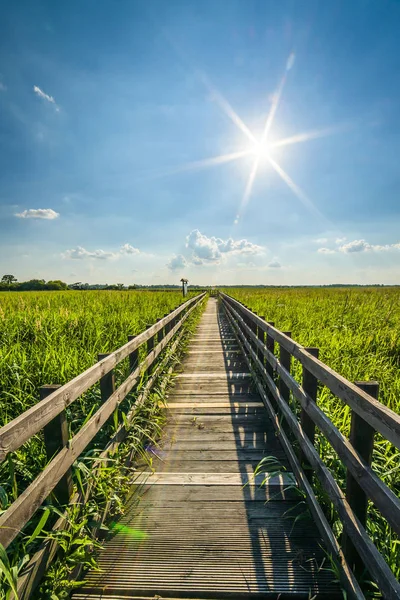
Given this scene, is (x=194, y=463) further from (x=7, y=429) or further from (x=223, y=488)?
(x=7, y=429)

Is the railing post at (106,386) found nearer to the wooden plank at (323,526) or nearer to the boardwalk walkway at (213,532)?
the boardwalk walkway at (213,532)

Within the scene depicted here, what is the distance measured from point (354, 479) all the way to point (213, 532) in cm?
113

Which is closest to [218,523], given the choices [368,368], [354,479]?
[354,479]

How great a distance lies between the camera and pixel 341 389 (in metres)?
1.92

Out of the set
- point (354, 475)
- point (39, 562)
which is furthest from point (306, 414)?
point (39, 562)

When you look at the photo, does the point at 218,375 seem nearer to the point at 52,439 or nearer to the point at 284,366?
the point at 284,366

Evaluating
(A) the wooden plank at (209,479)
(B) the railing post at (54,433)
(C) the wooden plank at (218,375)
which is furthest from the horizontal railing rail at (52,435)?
(C) the wooden plank at (218,375)

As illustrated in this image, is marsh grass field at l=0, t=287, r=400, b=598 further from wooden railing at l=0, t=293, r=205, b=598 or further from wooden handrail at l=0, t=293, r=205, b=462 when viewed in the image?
wooden handrail at l=0, t=293, r=205, b=462

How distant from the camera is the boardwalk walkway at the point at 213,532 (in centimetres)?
187

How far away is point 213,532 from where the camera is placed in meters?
2.27

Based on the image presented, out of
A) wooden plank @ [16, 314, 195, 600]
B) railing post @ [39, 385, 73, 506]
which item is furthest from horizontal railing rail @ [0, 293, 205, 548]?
wooden plank @ [16, 314, 195, 600]

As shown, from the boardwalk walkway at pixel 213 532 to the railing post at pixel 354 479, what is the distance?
0.66ft

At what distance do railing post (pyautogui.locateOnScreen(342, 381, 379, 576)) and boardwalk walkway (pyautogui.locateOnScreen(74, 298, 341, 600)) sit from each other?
201 mm

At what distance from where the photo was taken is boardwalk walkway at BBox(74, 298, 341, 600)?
1872 mm
